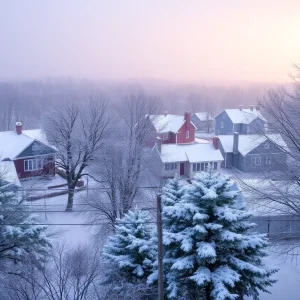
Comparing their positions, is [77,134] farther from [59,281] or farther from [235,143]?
[235,143]

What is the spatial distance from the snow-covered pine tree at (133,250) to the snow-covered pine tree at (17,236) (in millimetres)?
2201

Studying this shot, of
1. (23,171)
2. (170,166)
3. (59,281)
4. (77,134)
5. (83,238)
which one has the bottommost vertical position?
(83,238)

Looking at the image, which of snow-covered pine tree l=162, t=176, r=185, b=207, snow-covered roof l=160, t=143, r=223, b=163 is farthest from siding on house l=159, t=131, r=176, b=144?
snow-covered pine tree l=162, t=176, r=185, b=207

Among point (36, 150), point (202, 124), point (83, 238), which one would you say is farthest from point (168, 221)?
point (202, 124)

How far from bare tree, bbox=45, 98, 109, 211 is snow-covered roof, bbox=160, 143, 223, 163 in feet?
20.5

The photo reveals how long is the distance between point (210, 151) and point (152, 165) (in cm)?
806

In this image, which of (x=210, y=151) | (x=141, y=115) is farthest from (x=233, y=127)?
(x=141, y=115)

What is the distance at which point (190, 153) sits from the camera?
26578 mm

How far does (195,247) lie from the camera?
8.94 m

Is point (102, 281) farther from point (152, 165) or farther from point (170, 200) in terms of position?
point (152, 165)

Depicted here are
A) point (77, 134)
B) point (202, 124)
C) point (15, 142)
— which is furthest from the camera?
point (202, 124)

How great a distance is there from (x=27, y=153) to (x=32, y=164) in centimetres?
83

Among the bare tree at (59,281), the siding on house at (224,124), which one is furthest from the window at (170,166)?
the bare tree at (59,281)

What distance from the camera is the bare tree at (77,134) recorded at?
20.2 m
